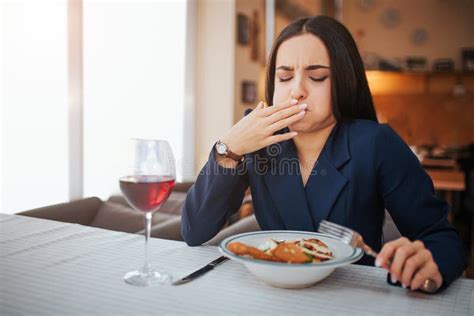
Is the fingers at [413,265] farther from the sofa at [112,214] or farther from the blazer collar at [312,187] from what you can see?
the sofa at [112,214]

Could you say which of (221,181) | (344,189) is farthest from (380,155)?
(221,181)

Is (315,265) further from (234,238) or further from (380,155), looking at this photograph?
(380,155)

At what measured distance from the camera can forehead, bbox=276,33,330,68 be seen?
48.3 inches

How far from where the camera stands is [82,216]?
2924mm

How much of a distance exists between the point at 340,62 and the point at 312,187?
341 mm

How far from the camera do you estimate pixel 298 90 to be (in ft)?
3.89

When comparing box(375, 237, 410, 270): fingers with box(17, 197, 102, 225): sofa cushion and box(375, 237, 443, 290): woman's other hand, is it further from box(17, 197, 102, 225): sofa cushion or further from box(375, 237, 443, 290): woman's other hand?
box(17, 197, 102, 225): sofa cushion

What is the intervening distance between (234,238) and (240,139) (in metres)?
0.26

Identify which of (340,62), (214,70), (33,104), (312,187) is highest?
(214,70)

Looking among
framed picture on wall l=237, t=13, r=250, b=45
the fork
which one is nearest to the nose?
the fork

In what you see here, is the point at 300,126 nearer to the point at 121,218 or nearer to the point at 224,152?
the point at 224,152

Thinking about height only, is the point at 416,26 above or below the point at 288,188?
above

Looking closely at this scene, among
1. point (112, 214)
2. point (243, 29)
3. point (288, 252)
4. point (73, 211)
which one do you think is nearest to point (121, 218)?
point (112, 214)

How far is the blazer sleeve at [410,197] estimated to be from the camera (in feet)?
3.40
